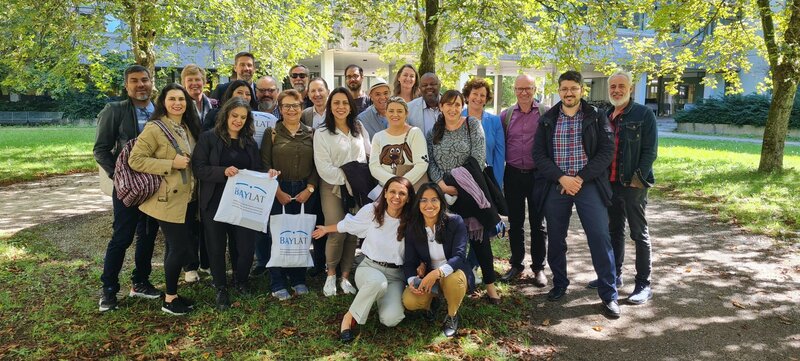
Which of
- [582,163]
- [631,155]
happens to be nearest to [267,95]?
[582,163]

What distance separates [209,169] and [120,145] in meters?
0.84

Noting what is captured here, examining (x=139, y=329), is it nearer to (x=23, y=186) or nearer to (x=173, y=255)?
(x=173, y=255)

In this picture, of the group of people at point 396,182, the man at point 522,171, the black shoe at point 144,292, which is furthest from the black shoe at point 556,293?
the black shoe at point 144,292

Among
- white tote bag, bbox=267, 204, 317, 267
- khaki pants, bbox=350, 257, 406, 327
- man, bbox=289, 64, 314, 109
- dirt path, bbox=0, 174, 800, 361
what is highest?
man, bbox=289, 64, 314, 109

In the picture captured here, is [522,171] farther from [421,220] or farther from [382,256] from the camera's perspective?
[382,256]

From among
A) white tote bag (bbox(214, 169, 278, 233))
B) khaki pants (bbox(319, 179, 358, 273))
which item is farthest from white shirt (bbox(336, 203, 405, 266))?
white tote bag (bbox(214, 169, 278, 233))

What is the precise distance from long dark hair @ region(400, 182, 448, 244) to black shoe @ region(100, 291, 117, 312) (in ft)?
8.27

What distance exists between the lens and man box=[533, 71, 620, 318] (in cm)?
445

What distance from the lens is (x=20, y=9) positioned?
26.3 ft

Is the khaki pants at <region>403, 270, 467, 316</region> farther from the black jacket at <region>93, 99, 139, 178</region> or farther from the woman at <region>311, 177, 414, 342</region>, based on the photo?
the black jacket at <region>93, 99, 139, 178</region>

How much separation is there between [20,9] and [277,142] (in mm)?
5970

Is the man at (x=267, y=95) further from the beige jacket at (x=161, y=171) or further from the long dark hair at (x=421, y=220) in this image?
the long dark hair at (x=421, y=220)

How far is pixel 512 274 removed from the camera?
539 centimetres

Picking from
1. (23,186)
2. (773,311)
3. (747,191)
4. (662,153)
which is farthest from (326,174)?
(662,153)
